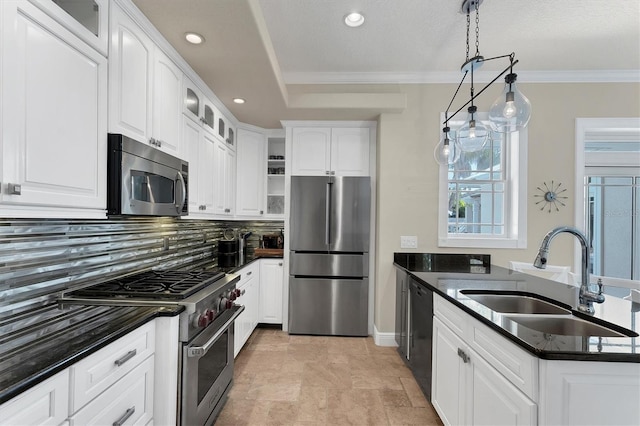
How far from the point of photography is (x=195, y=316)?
1.55 meters

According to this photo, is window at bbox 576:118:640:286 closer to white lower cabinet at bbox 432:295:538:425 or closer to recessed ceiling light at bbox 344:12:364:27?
white lower cabinet at bbox 432:295:538:425

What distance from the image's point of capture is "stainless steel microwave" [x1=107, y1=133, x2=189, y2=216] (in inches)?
56.7

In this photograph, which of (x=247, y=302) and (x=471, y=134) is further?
(x=247, y=302)

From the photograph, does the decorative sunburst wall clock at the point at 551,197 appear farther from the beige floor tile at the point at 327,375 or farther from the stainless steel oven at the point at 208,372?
the stainless steel oven at the point at 208,372

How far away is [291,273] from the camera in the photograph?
3387 millimetres

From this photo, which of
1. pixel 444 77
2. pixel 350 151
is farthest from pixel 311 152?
pixel 444 77

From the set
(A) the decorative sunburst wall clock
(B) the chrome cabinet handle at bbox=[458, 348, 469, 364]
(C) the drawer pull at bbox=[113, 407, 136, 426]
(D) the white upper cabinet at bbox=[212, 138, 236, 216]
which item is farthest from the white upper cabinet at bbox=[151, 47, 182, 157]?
(A) the decorative sunburst wall clock

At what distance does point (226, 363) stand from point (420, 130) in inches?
112

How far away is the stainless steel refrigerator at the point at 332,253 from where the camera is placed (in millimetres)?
3314

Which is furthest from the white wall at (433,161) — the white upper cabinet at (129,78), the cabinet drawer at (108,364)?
the cabinet drawer at (108,364)

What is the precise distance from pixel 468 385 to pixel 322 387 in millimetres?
1249

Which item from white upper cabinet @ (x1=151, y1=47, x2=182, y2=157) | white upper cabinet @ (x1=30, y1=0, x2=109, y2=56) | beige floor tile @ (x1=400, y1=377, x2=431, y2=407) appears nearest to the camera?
white upper cabinet @ (x1=30, y1=0, x2=109, y2=56)

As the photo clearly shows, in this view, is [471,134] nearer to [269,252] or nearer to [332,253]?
[332,253]

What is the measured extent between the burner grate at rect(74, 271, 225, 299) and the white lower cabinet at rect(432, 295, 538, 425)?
149 cm
